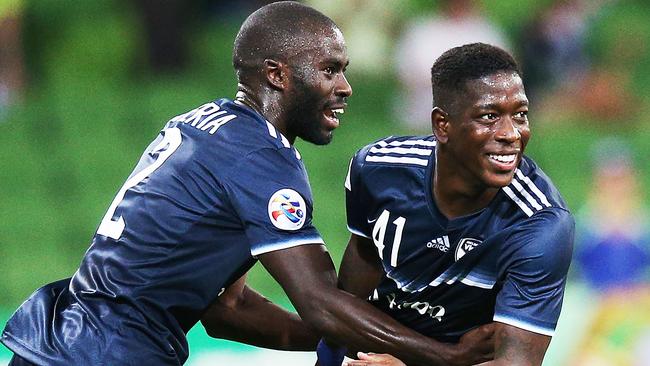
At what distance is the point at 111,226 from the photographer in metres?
5.13

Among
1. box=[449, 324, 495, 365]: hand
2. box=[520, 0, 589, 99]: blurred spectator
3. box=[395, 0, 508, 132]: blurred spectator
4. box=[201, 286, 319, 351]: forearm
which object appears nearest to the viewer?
box=[449, 324, 495, 365]: hand

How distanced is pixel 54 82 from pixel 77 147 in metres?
1.08

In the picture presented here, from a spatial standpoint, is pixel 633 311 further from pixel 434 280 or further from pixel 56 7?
pixel 56 7

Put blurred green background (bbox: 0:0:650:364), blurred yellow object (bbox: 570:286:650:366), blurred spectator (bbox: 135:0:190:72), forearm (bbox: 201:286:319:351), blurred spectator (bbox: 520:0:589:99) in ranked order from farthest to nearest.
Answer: blurred spectator (bbox: 135:0:190:72) < blurred spectator (bbox: 520:0:589:99) < blurred green background (bbox: 0:0:650:364) < blurred yellow object (bbox: 570:286:650:366) < forearm (bbox: 201:286:319:351)

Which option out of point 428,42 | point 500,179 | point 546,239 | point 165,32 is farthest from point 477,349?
point 165,32

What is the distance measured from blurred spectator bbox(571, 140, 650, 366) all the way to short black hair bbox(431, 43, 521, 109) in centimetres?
340

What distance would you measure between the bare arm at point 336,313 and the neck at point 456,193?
45cm

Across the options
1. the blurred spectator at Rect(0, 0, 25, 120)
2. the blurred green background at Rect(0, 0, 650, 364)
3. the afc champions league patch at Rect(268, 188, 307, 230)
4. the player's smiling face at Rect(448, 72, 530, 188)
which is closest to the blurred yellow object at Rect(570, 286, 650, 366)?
the blurred green background at Rect(0, 0, 650, 364)

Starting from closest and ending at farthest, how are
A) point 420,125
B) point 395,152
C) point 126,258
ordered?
point 126,258 → point 395,152 → point 420,125

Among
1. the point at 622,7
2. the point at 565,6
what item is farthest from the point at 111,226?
the point at 622,7

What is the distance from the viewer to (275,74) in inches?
207

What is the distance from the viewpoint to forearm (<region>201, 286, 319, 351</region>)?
5914mm

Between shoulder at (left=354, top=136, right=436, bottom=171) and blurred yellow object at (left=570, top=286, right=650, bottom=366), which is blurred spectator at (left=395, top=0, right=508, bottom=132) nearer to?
blurred yellow object at (left=570, top=286, right=650, bottom=366)

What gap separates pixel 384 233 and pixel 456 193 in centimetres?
33
